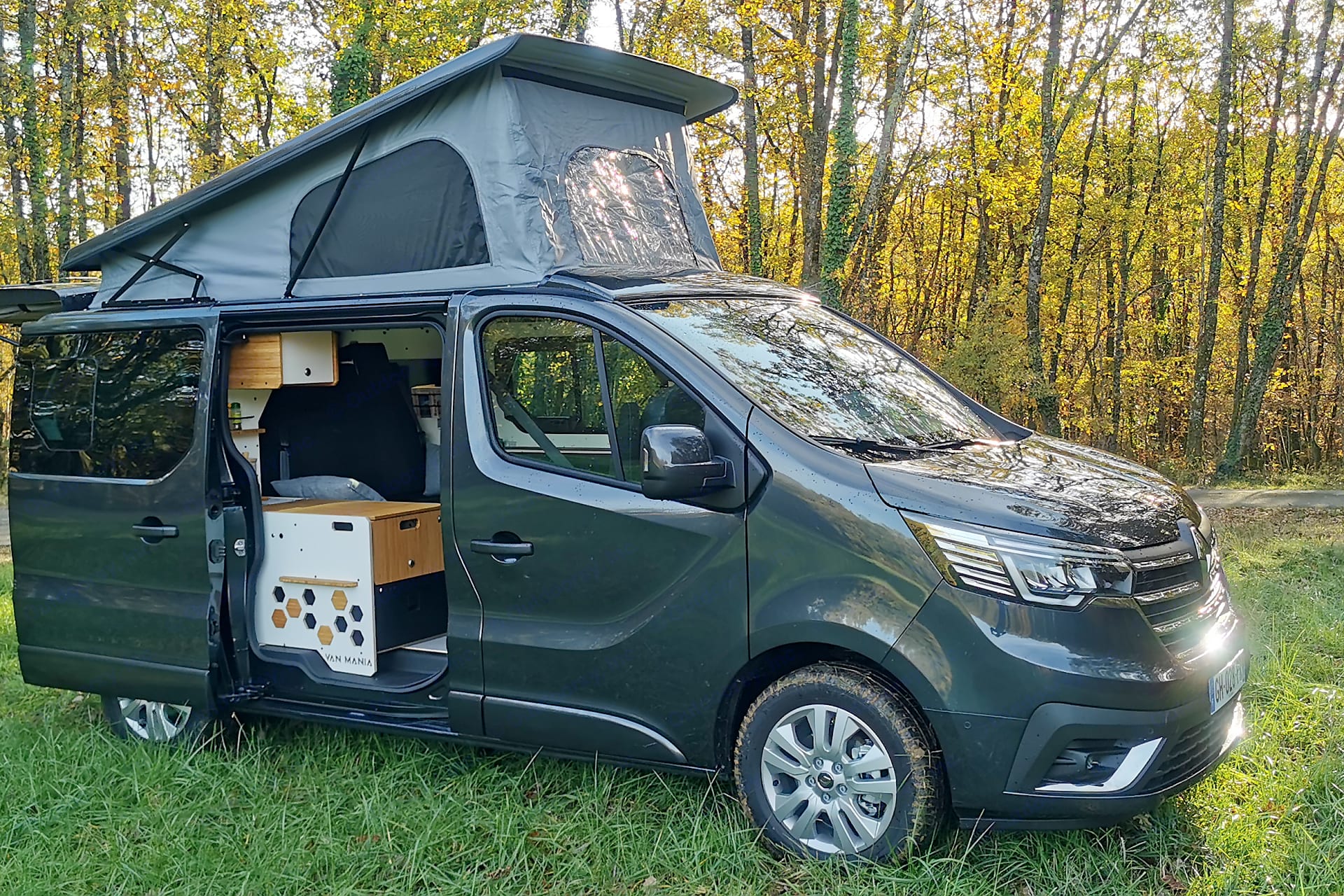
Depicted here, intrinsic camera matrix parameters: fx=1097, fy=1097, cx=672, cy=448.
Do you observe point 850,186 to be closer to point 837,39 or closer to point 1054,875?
point 837,39

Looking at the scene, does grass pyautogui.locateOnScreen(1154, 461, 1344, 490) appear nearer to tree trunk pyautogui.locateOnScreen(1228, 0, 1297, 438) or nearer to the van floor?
tree trunk pyautogui.locateOnScreen(1228, 0, 1297, 438)

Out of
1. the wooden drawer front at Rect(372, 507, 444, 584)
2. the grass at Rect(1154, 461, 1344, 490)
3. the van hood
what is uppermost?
the van hood

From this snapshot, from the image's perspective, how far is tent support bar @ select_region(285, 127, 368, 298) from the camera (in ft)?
16.0

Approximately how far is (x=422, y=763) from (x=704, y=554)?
70.3 inches

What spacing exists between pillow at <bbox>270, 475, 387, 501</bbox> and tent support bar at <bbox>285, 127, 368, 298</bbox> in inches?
38.4

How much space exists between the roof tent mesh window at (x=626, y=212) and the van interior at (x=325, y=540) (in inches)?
34.2

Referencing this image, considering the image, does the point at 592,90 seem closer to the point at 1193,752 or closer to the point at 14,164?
the point at 1193,752

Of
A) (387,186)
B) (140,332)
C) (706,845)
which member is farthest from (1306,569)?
(140,332)

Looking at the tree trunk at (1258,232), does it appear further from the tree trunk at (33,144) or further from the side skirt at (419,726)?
the tree trunk at (33,144)

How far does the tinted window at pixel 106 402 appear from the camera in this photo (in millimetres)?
4828

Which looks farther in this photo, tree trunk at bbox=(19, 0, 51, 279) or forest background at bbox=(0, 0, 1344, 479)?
forest background at bbox=(0, 0, 1344, 479)

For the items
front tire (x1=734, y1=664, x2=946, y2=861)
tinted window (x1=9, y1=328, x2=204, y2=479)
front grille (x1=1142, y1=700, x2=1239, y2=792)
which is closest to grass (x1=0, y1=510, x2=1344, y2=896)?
front tire (x1=734, y1=664, x2=946, y2=861)

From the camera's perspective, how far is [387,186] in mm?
4906

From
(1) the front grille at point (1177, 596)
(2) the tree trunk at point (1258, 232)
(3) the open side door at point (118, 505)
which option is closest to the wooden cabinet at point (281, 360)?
(3) the open side door at point (118, 505)
